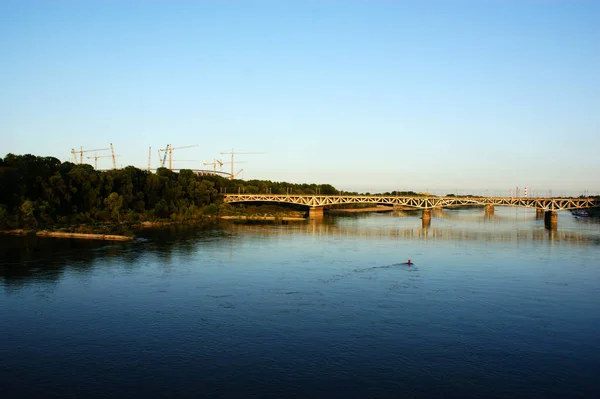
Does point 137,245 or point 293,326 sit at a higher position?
point 137,245

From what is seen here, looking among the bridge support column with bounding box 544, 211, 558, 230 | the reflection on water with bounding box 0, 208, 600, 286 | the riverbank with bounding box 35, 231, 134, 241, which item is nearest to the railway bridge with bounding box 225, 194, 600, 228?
the bridge support column with bounding box 544, 211, 558, 230

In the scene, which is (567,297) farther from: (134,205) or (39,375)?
(134,205)

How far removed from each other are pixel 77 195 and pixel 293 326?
7026cm

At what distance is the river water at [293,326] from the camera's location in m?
22.5

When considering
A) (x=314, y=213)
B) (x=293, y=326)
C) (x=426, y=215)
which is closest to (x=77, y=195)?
(x=314, y=213)

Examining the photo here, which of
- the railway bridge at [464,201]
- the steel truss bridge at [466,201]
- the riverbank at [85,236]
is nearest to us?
the riverbank at [85,236]

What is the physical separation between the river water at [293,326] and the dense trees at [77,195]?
21198mm

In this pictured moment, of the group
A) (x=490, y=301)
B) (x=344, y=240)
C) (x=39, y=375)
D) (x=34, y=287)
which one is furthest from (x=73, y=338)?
(x=344, y=240)

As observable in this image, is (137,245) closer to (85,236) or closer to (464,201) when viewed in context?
(85,236)

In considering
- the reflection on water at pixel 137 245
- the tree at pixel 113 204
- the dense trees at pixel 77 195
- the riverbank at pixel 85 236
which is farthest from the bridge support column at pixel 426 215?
the riverbank at pixel 85 236

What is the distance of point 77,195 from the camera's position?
289 ft

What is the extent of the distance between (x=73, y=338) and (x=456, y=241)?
201 feet

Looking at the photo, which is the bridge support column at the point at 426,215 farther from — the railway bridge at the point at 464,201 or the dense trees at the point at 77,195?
the dense trees at the point at 77,195

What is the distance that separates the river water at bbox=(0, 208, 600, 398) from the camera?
2245cm
